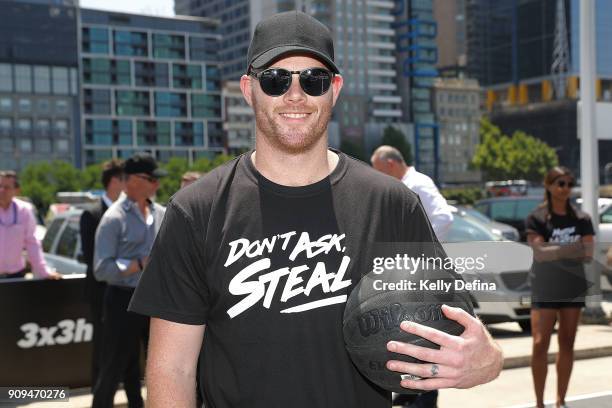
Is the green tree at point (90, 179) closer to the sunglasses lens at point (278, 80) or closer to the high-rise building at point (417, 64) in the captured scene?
the high-rise building at point (417, 64)

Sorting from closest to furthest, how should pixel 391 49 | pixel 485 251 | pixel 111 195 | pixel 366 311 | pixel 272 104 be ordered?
1. pixel 366 311
2. pixel 272 104
3. pixel 485 251
4. pixel 111 195
5. pixel 391 49

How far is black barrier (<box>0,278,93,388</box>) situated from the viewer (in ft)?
24.1

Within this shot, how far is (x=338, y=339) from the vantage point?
2.32 m

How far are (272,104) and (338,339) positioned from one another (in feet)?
2.31

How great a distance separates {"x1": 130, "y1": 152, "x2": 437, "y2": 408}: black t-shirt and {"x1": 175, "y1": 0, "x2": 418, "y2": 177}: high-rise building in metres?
140

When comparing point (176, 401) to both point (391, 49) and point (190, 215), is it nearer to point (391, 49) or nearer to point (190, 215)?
point (190, 215)

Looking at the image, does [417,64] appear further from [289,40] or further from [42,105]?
[289,40]

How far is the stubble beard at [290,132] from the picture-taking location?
2.43 metres

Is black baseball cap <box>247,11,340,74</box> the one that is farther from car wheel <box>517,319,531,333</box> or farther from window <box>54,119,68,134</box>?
window <box>54,119,68,134</box>

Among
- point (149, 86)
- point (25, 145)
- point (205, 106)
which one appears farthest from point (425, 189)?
point (205, 106)

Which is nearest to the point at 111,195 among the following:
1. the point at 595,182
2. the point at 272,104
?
the point at 272,104

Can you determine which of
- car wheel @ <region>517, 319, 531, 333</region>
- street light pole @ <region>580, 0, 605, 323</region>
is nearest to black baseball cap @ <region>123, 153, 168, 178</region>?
car wheel @ <region>517, 319, 531, 333</region>

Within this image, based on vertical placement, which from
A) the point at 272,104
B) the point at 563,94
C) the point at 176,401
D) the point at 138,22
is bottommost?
the point at 176,401

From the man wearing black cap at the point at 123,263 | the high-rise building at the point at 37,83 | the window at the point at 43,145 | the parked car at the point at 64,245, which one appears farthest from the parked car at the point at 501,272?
the window at the point at 43,145
